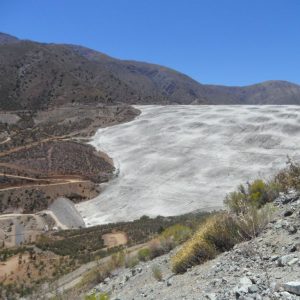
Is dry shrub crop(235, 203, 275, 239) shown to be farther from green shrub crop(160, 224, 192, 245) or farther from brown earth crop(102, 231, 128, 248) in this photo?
brown earth crop(102, 231, 128, 248)

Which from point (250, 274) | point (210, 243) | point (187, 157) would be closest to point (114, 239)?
point (210, 243)

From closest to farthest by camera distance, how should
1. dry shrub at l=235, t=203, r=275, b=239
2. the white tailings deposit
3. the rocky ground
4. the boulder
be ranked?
the boulder, the rocky ground, dry shrub at l=235, t=203, r=275, b=239, the white tailings deposit

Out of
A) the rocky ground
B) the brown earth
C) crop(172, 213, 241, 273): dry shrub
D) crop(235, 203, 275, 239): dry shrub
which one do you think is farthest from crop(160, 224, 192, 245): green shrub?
the brown earth

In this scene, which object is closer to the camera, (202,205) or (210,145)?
(202,205)

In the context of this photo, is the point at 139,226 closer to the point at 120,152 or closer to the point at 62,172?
the point at 62,172

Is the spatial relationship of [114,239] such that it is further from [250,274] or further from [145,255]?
[250,274]

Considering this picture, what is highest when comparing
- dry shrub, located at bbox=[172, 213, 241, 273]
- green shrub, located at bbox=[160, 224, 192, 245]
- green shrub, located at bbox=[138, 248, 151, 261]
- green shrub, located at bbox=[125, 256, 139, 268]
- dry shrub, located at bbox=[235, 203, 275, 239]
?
dry shrub, located at bbox=[235, 203, 275, 239]

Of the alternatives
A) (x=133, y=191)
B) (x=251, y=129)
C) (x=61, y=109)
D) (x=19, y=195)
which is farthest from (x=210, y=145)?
(x=61, y=109)
